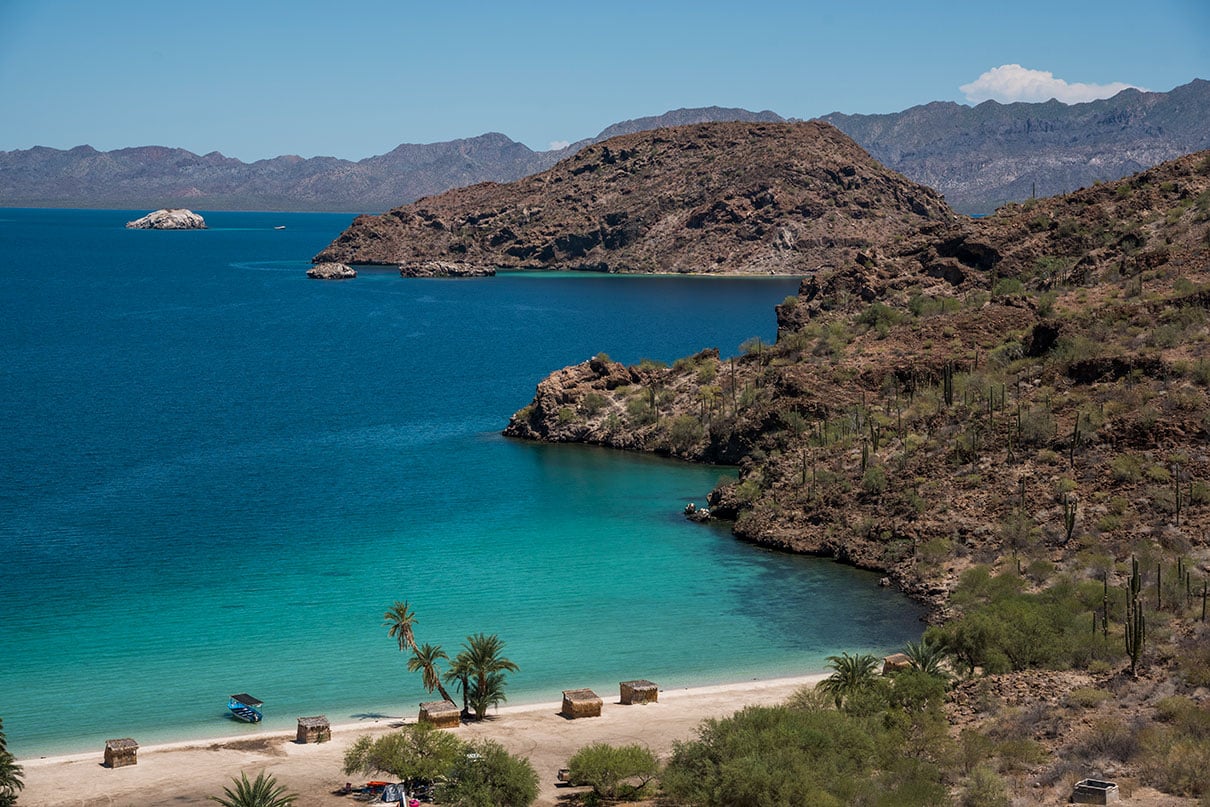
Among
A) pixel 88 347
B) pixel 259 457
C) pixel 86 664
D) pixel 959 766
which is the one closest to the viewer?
pixel 959 766

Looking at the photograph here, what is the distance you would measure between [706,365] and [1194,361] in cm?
3167

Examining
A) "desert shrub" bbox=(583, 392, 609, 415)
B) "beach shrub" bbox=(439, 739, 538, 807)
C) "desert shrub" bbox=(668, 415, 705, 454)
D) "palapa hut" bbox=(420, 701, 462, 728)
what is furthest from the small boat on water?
"desert shrub" bbox=(583, 392, 609, 415)

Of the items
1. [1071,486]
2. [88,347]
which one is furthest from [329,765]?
[88,347]

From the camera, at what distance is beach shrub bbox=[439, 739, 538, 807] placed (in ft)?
111

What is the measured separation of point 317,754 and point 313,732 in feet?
3.68

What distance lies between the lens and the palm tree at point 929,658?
4125 cm

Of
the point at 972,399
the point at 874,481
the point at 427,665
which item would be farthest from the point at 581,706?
the point at 972,399

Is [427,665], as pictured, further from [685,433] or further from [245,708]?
[685,433]

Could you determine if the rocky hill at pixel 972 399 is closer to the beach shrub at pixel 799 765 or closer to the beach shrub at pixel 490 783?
the beach shrub at pixel 799 765

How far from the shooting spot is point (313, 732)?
4019 cm

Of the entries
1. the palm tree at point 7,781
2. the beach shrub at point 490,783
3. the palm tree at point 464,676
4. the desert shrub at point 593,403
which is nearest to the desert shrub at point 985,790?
the beach shrub at point 490,783

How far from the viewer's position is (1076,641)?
143 ft

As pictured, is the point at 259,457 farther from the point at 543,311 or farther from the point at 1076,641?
the point at 543,311

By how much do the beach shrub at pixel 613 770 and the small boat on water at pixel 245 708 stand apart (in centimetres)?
1192
